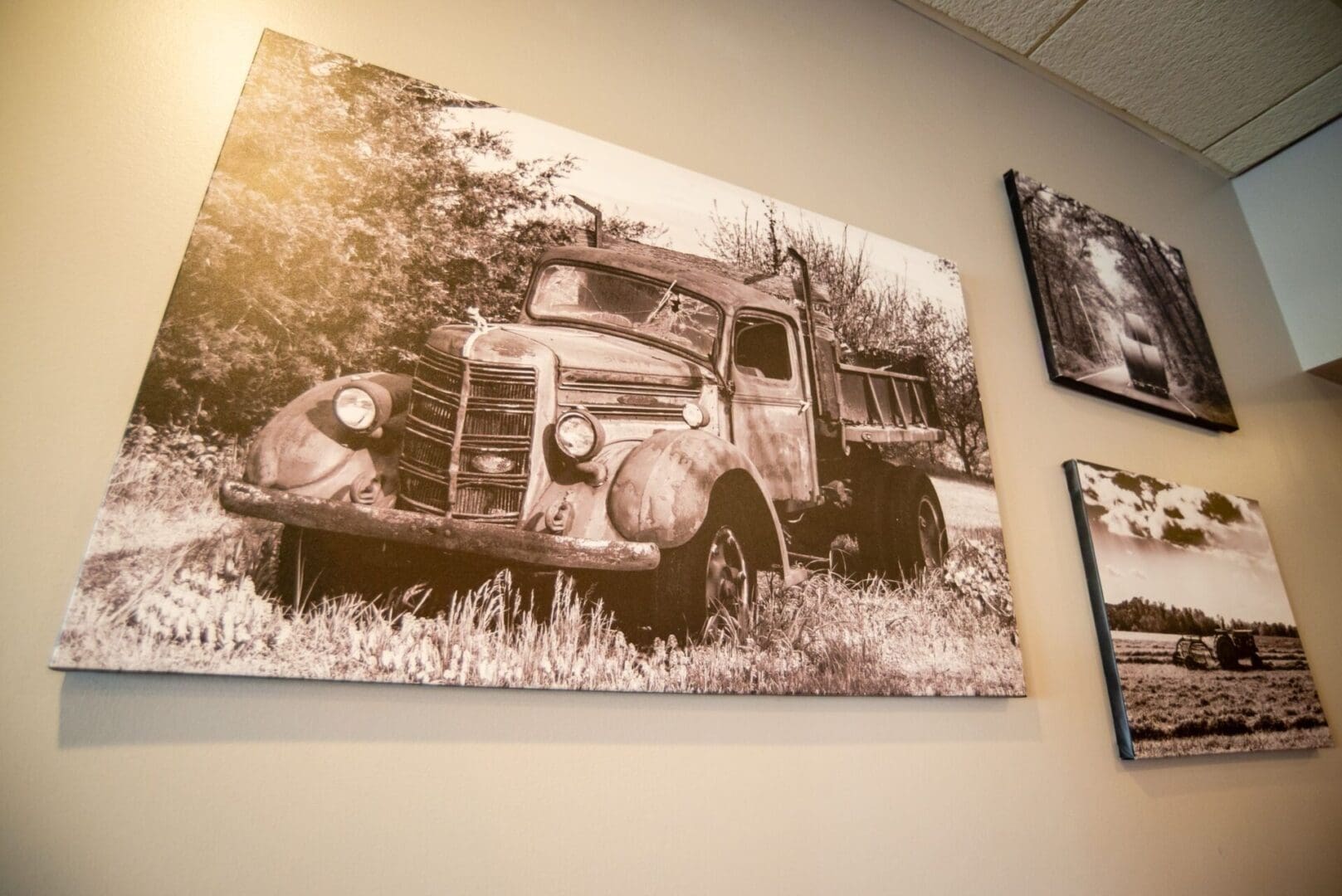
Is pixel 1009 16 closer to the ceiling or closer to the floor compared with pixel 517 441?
closer to the ceiling

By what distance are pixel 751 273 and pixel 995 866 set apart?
127 cm

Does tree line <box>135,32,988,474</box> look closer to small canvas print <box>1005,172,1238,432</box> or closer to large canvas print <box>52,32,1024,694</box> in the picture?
large canvas print <box>52,32,1024,694</box>

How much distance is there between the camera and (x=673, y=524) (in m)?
1.15

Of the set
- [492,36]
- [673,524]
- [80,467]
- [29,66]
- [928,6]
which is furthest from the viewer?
[928,6]

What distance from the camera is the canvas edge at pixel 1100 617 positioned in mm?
1482

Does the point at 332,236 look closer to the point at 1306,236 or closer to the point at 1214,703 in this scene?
the point at 1214,703

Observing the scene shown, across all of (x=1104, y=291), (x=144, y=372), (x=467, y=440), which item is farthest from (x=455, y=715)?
(x=1104, y=291)

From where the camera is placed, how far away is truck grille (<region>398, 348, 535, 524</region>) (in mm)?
1026

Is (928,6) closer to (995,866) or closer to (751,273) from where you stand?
(751,273)

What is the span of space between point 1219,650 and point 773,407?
134 cm

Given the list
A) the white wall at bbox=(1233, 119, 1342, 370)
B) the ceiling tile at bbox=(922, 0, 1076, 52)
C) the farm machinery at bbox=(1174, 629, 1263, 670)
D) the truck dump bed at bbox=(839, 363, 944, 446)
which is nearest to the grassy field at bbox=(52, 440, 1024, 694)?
the truck dump bed at bbox=(839, 363, 944, 446)

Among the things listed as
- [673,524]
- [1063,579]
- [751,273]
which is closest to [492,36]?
[751,273]

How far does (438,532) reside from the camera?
3.29 ft

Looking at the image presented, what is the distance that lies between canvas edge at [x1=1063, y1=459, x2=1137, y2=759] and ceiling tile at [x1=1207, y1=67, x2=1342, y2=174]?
183 cm
